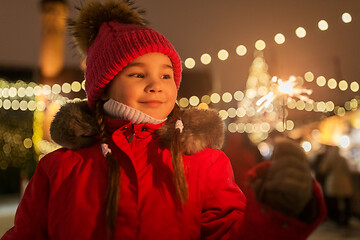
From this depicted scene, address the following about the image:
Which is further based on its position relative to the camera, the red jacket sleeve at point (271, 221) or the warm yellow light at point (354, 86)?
the warm yellow light at point (354, 86)

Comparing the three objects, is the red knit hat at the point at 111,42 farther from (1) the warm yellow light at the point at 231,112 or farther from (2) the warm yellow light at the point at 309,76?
(1) the warm yellow light at the point at 231,112

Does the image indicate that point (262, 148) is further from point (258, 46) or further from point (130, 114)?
point (130, 114)

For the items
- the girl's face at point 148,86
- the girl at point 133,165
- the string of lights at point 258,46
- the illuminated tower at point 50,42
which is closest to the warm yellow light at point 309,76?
the string of lights at point 258,46

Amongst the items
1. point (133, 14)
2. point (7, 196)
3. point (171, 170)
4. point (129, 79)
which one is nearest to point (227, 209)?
point (171, 170)

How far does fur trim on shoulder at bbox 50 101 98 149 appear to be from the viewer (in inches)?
54.2

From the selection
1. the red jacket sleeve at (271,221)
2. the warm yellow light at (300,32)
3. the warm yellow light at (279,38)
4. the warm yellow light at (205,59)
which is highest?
the warm yellow light at (300,32)

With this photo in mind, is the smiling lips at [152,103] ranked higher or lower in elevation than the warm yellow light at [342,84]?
lower

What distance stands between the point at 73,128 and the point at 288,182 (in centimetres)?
95

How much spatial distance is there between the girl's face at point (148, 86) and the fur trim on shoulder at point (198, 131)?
89 millimetres

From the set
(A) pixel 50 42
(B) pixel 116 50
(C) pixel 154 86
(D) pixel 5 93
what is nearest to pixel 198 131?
(C) pixel 154 86

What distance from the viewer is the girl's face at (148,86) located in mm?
1316

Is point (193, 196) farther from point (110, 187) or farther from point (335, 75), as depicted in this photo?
point (335, 75)

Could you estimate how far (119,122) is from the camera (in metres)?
1.34

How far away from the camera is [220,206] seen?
1.25 m
